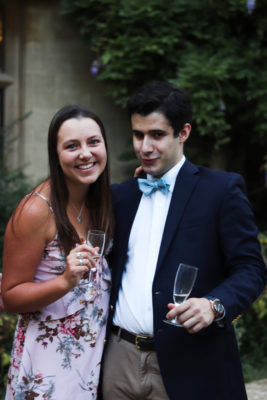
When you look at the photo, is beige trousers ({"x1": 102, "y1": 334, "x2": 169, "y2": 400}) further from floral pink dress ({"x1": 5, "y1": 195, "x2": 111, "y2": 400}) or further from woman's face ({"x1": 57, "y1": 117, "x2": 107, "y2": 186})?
woman's face ({"x1": 57, "y1": 117, "x2": 107, "y2": 186})

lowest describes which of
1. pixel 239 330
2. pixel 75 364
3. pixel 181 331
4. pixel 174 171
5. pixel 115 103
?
pixel 239 330

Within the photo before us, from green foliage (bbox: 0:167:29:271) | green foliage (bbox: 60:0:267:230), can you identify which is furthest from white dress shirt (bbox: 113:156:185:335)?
green foliage (bbox: 60:0:267:230)

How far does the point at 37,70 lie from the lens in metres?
6.45

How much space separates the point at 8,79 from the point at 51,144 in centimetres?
409

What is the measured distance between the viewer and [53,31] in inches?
255

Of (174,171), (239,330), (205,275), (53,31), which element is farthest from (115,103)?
(205,275)

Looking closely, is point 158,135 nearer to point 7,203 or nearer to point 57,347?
point 57,347

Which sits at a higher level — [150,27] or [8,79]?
[150,27]

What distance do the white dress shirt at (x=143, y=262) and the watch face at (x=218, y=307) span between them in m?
0.39

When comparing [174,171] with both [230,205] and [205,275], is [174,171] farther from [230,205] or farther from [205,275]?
[205,275]

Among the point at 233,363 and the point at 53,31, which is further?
the point at 53,31

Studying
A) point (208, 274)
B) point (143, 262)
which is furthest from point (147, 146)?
point (208, 274)

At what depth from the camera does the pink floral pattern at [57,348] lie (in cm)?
253

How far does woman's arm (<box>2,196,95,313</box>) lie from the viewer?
2422 mm
